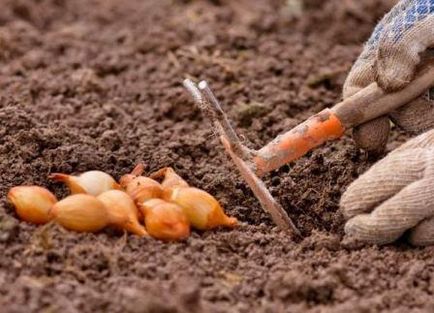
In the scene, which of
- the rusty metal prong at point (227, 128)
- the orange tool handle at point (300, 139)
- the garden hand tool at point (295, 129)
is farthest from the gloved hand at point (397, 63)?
the rusty metal prong at point (227, 128)

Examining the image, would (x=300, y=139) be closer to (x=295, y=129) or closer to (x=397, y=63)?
(x=295, y=129)

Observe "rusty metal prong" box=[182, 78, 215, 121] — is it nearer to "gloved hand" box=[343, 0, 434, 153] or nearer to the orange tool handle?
the orange tool handle

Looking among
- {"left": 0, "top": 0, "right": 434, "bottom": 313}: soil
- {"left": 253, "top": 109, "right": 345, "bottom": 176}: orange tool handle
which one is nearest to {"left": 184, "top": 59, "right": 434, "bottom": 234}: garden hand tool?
{"left": 253, "top": 109, "right": 345, "bottom": 176}: orange tool handle

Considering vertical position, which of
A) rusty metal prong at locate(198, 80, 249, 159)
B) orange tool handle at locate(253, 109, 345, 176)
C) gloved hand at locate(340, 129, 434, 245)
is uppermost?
rusty metal prong at locate(198, 80, 249, 159)

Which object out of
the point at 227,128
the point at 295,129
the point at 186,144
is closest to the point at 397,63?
the point at 295,129

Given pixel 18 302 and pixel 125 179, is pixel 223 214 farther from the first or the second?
pixel 18 302

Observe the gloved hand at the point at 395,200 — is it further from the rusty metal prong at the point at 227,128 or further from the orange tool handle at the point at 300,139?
the rusty metal prong at the point at 227,128

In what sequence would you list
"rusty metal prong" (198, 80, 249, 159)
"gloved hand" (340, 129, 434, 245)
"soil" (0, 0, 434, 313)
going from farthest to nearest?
"rusty metal prong" (198, 80, 249, 159) → "gloved hand" (340, 129, 434, 245) → "soil" (0, 0, 434, 313)
